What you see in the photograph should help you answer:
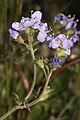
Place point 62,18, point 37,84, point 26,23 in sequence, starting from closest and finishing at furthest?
1. point 26,23
2. point 62,18
3. point 37,84

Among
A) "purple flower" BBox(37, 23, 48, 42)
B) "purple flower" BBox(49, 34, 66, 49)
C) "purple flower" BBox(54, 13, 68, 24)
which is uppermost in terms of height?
"purple flower" BBox(54, 13, 68, 24)

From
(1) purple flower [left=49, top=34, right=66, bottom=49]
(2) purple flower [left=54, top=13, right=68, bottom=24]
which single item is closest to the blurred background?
(2) purple flower [left=54, top=13, right=68, bottom=24]

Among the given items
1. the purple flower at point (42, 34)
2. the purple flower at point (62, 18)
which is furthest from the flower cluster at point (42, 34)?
the purple flower at point (62, 18)

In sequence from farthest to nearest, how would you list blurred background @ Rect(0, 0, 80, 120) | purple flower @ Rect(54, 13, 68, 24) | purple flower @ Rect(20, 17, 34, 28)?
blurred background @ Rect(0, 0, 80, 120)
purple flower @ Rect(54, 13, 68, 24)
purple flower @ Rect(20, 17, 34, 28)

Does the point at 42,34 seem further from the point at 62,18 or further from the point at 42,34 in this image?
the point at 62,18

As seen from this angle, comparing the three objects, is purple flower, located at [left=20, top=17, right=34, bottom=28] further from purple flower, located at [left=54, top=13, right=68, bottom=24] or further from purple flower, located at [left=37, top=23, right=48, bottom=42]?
purple flower, located at [left=54, top=13, right=68, bottom=24]

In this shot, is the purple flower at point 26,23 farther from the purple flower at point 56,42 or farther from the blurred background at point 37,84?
the blurred background at point 37,84

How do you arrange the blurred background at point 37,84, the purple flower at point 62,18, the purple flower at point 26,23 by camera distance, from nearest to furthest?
the purple flower at point 26,23 < the purple flower at point 62,18 < the blurred background at point 37,84

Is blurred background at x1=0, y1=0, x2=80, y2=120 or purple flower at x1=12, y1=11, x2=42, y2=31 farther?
blurred background at x1=0, y1=0, x2=80, y2=120

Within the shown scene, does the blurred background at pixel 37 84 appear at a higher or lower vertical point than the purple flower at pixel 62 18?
lower

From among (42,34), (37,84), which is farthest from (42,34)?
(37,84)

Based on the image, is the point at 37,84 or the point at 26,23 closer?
the point at 26,23

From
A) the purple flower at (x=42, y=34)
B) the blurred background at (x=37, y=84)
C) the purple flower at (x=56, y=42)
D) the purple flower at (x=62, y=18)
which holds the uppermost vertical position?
the purple flower at (x=62, y=18)
